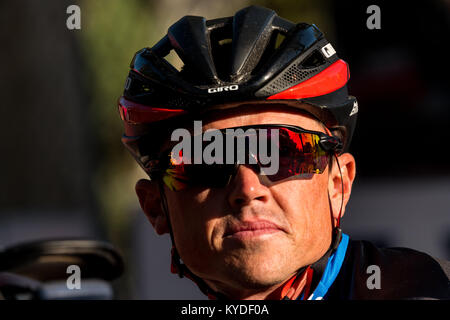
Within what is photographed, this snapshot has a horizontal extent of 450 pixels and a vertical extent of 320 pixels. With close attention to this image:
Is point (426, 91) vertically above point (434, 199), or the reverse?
point (426, 91)

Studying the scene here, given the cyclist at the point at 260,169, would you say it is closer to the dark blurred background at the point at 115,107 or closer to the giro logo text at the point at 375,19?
the giro logo text at the point at 375,19

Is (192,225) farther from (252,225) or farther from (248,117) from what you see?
(248,117)

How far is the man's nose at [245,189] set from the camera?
8.61 feet

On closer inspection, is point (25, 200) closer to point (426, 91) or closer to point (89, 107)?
point (89, 107)

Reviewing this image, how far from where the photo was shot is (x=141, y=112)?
301cm

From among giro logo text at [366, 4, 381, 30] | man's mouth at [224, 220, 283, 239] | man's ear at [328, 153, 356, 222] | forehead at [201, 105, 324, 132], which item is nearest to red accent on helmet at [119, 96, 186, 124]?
forehead at [201, 105, 324, 132]

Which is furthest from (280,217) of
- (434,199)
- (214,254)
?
(434,199)

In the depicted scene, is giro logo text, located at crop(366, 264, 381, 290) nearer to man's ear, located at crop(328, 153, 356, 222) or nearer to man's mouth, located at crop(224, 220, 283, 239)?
man's ear, located at crop(328, 153, 356, 222)

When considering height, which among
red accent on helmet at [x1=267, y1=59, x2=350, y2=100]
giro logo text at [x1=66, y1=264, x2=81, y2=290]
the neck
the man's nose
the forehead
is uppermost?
red accent on helmet at [x1=267, y1=59, x2=350, y2=100]

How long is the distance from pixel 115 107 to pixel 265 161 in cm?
1047

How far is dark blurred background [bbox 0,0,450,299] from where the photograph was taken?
363 inches

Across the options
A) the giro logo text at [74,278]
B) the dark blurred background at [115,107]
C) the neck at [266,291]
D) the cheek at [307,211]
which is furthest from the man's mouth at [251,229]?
the dark blurred background at [115,107]

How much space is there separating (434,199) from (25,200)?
26.4ft
